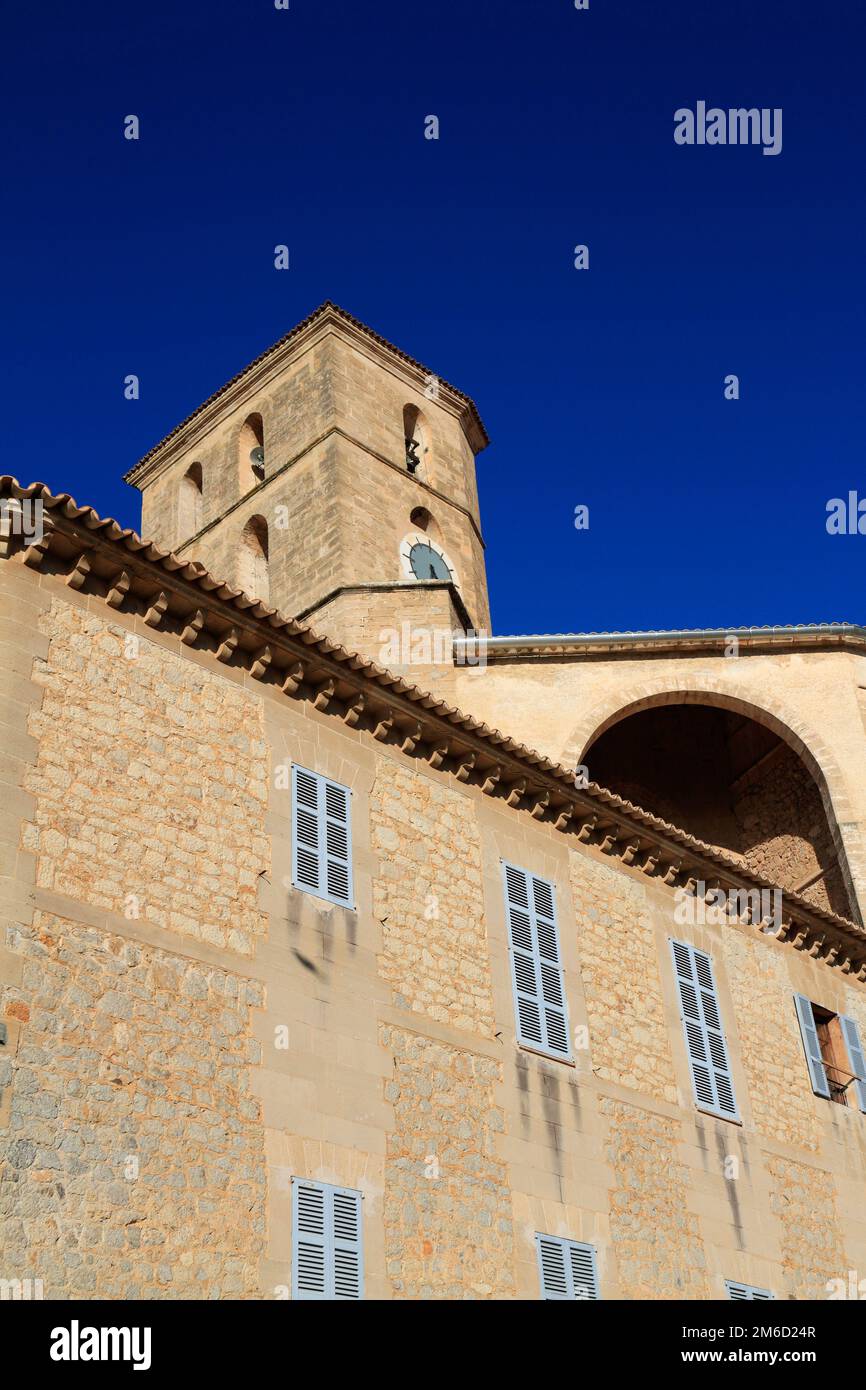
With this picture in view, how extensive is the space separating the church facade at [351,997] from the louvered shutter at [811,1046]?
0.13 feet

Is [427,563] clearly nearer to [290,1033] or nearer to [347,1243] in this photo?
[290,1033]

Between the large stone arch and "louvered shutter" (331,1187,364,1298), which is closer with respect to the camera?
"louvered shutter" (331,1187,364,1298)

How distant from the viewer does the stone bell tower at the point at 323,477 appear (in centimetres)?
2692

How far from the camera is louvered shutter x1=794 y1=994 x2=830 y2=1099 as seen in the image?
1437cm

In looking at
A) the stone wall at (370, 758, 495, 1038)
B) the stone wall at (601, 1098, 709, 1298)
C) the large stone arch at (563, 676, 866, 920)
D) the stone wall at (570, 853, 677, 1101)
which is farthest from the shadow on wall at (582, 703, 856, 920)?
the stone wall at (370, 758, 495, 1038)

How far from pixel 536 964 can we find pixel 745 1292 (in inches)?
129

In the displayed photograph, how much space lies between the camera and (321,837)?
10.5 m

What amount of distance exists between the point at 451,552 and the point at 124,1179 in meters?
22.5

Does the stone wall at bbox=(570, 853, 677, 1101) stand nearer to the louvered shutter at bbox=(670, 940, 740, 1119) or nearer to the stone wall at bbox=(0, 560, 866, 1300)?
the stone wall at bbox=(0, 560, 866, 1300)

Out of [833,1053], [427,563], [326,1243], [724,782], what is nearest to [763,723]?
[724,782]

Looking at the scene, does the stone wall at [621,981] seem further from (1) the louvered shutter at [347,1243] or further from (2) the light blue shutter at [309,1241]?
(2) the light blue shutter at [309,1241]

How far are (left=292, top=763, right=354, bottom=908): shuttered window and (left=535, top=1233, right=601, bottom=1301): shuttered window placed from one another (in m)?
2.87
